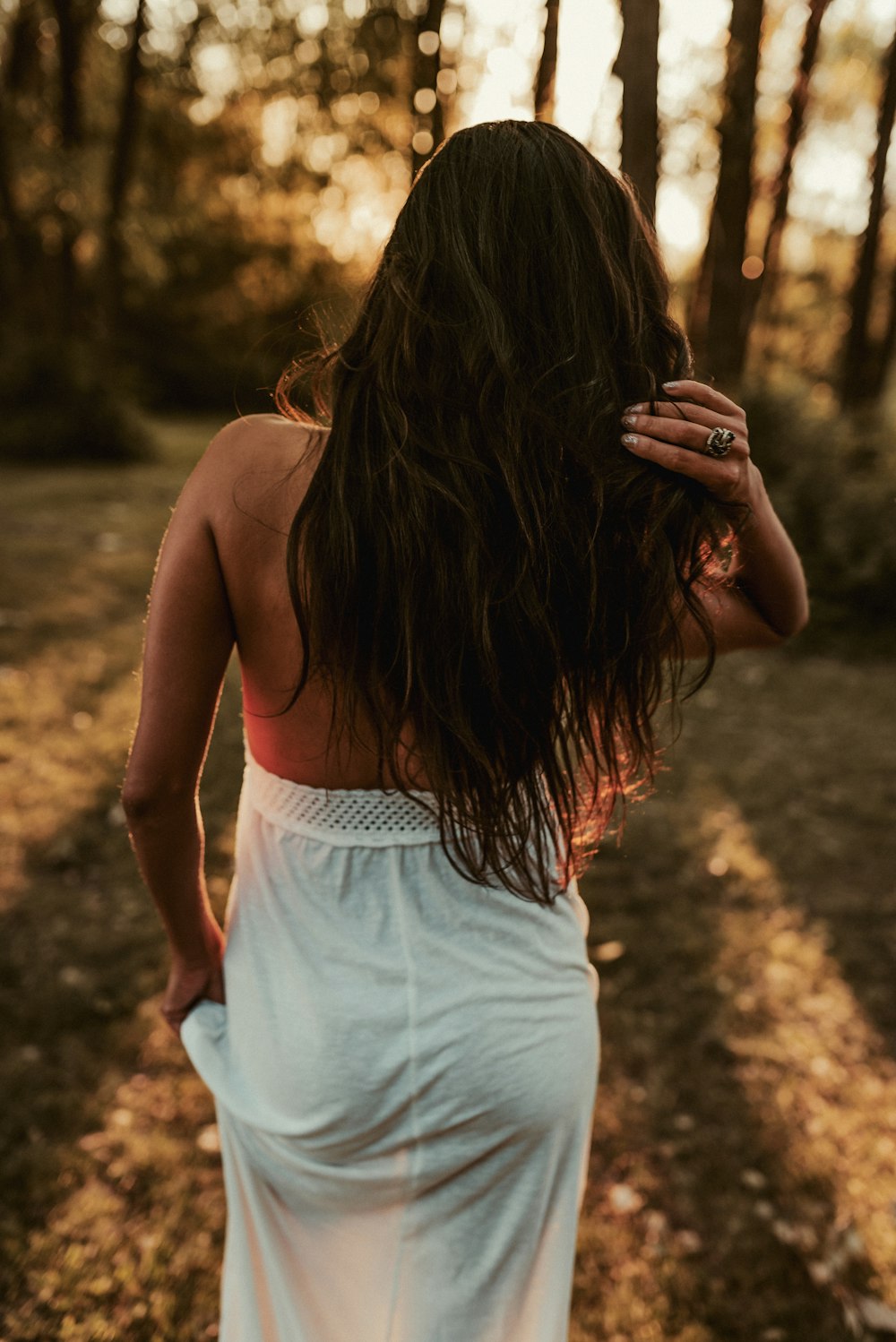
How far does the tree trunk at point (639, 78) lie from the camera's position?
3535 millimetres

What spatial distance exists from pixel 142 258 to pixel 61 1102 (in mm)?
17270

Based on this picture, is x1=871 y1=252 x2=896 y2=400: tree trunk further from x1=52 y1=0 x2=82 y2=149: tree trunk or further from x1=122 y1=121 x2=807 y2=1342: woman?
x1=122 y1=121 x2=807 y2=1342: woman

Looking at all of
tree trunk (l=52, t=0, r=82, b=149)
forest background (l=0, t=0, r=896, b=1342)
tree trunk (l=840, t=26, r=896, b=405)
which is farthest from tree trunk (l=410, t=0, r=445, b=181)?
tree trunk (l=840, t=26, r=896, b=405)

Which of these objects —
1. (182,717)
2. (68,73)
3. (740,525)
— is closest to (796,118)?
(68,73)

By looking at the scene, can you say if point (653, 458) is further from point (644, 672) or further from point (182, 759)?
point (182, 759)

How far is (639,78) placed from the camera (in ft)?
12.0

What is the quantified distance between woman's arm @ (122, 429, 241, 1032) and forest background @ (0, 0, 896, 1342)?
1.37 feet

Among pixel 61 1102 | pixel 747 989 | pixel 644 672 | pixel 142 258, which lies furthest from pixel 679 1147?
pixel 142 258

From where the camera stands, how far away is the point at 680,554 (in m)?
1.43

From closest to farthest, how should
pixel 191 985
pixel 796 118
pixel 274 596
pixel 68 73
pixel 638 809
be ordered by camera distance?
pixel 274 596 → pixel 191 985 → pixel 638 809 → pixel 796 118 → pixel 68 73

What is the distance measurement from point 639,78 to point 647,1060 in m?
3.61

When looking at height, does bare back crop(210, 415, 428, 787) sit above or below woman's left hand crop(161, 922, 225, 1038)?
above

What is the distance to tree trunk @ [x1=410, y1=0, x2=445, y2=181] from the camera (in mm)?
14094

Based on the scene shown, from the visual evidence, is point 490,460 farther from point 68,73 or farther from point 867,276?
point 68,73
